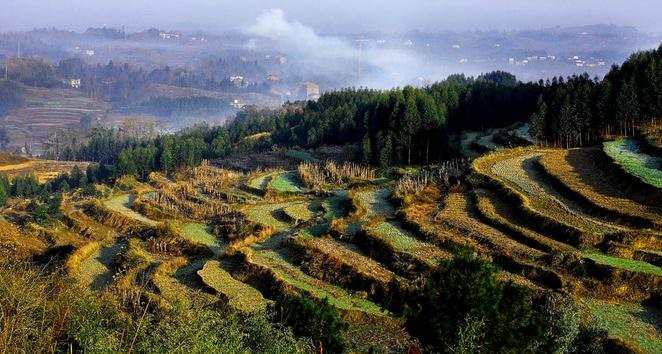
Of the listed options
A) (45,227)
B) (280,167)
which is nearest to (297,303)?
(45,227)

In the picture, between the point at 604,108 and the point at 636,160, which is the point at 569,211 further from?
the point at 604,108

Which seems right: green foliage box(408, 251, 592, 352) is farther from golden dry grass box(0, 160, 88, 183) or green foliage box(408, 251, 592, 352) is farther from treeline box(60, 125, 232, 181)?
golden dry grass box(0, 160, 88, 183)

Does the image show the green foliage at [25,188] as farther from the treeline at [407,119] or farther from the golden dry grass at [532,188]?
the golden dry grass at [532,188]

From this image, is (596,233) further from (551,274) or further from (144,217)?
(144,217)

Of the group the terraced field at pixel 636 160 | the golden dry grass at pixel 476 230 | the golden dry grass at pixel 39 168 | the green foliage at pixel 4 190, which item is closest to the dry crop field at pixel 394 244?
the golden dry grass at pixel 476 230

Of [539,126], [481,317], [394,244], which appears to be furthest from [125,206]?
[481,317]
